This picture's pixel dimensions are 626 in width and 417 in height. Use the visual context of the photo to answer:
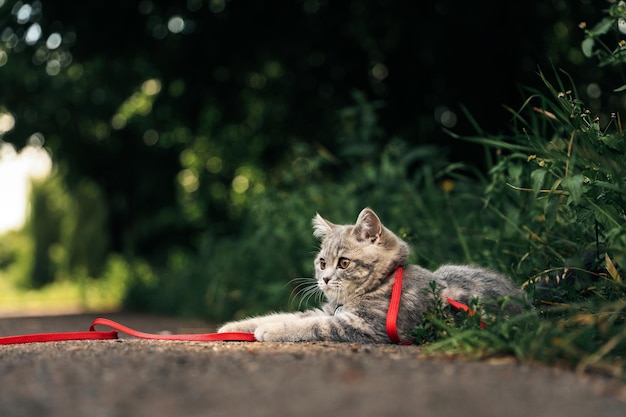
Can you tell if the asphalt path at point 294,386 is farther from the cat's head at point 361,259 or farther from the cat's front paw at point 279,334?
the cat's head at point 361,259

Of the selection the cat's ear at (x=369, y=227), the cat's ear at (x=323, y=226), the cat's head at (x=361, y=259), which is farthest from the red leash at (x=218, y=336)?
the cat's ear at (x=323, y=226)

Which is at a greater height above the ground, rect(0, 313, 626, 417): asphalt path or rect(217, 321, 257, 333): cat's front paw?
rect(0, 313, 626, 417): asphalt path

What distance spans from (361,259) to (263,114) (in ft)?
24.8

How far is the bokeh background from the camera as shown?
6.93 meters

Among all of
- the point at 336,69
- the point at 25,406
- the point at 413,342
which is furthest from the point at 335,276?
the point at 336,69

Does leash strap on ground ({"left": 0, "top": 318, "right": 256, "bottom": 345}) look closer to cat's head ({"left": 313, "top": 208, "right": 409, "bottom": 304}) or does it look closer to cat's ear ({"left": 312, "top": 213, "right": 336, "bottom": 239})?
cat's head ({"left": 313, "top": 208, "right": 409, "bottom": 304})

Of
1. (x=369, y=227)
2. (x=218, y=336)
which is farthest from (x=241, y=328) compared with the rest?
(x=369, y=227)

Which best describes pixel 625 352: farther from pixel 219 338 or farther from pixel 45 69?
pixel 45 69

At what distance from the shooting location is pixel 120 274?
532 inches

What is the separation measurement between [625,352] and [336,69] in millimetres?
7204

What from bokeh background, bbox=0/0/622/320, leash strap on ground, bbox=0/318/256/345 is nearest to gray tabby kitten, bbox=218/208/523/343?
leash strap on ground, bbox=0/318/256/345

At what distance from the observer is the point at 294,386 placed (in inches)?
98.2

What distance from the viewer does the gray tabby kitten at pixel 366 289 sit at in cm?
379

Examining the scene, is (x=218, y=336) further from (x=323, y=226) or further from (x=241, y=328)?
(x=323, y=226)
